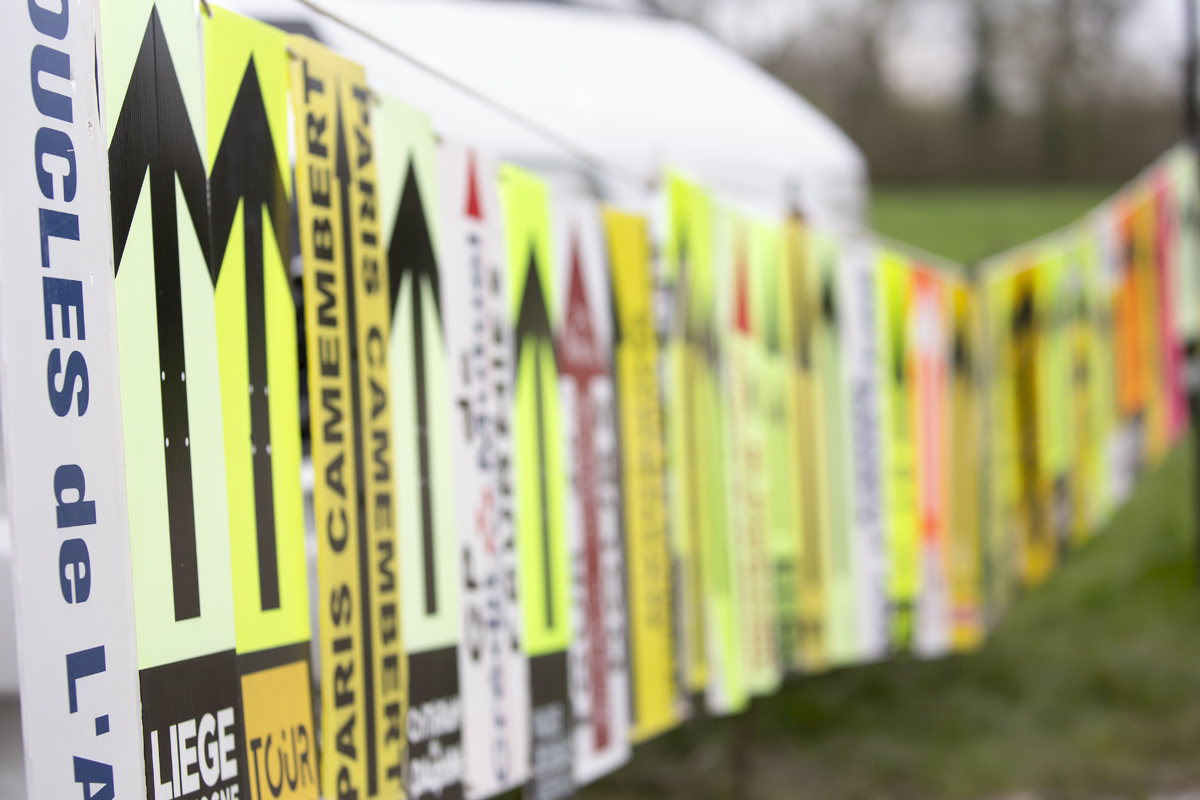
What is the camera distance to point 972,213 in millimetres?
15133

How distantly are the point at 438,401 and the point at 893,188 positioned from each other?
15.2 metres

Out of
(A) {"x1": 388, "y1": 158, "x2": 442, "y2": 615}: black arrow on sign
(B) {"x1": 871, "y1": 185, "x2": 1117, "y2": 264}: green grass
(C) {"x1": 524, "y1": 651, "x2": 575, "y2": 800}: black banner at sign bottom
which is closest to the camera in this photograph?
(A) {"x1": 388, "y1": 158, "x2": 442, "y2": 615}: black arrow on sign

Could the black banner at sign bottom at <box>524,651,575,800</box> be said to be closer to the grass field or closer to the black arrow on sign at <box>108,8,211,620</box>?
the black arrow on sign at <box>108,8,211,620</box>

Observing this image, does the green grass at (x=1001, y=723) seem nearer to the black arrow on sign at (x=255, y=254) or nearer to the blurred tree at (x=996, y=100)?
the black arrow on sign at (x=255, y=254)

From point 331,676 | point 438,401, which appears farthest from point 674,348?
point 331,676

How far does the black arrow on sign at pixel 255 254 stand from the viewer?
1259mm

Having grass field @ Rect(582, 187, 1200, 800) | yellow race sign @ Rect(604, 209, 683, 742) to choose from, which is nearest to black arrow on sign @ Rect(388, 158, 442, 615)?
yellow race sign @ Rect(604, 209, 683, 742)

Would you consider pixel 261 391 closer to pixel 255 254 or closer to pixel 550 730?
pixel 255 254

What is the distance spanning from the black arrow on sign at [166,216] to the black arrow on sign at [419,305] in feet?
1.44

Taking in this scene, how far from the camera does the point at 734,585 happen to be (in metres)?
2.66

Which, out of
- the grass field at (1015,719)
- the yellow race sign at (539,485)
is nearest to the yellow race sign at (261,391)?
the yellow race sign at (539,485)

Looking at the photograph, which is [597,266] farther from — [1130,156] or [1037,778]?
[1130,156]

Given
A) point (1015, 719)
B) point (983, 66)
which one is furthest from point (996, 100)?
point (1015, 719)

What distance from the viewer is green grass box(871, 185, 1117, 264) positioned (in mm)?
13805
